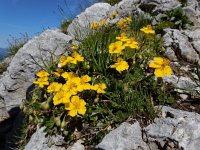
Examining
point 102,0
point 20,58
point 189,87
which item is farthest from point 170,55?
point 102,0

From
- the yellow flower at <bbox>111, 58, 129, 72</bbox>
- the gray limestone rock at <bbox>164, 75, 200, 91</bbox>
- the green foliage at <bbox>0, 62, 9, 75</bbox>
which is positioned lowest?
the gray limestone rock at <bbox>164, 75, 200, 91</bbox>

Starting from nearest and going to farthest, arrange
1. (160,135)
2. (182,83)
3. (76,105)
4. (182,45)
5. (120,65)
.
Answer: (160,135)
(76,105)
(120,65)
(182,83)
(182,45)

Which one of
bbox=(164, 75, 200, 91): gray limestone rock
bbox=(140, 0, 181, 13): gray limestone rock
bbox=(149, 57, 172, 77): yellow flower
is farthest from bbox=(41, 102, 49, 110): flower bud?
bbox=(140, 0, 181, 13): gray limestone rock

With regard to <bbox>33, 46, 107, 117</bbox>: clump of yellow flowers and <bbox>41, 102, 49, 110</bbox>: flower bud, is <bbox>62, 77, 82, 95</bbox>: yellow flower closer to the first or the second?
<bbox>33, 46, 107, 117</bbox>: clump of yellow flowers

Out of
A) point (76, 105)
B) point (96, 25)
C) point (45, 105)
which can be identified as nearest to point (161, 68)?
point (76, 105)

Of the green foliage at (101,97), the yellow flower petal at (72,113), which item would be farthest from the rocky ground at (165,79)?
the yellow flower petal at (72,113)

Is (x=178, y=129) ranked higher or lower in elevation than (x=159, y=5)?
lower

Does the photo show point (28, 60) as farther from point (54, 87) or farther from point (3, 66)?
point (3, 66)

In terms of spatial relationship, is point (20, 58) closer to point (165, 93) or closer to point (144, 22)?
point (144, 22)
